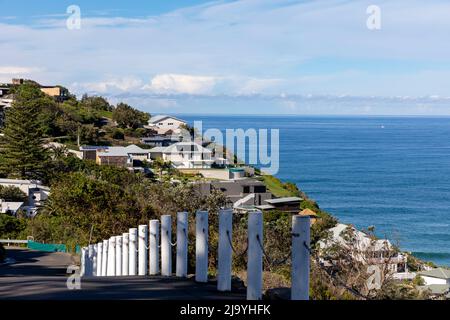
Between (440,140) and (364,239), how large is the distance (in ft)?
432

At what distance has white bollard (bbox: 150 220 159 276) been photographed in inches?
327

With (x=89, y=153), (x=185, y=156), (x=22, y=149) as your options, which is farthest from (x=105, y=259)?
(x=185, y=156)

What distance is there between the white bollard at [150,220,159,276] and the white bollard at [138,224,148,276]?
26 centimetres

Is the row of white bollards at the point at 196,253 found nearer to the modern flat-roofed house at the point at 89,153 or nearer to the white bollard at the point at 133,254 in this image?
the white bollard at the point at 133,254

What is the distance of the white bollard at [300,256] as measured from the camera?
5191 millimetres

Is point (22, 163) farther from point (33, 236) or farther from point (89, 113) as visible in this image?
point (89, 113)

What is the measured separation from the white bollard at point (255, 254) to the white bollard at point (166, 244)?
7.33ft

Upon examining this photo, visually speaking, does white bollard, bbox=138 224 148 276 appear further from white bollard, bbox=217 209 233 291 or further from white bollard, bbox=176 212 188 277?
white bollard, bbox=217 209 233 291

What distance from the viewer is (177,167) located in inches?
2773

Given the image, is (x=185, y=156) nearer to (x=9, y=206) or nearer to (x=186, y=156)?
(x=186, y=156)

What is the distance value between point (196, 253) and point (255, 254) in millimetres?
1433

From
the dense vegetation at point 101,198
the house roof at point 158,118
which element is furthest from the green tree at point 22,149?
the house roof at point 158,118

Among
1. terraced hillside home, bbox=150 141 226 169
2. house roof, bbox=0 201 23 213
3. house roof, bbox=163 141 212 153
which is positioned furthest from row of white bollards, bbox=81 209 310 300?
house roof, bbox=163 141 212 153
